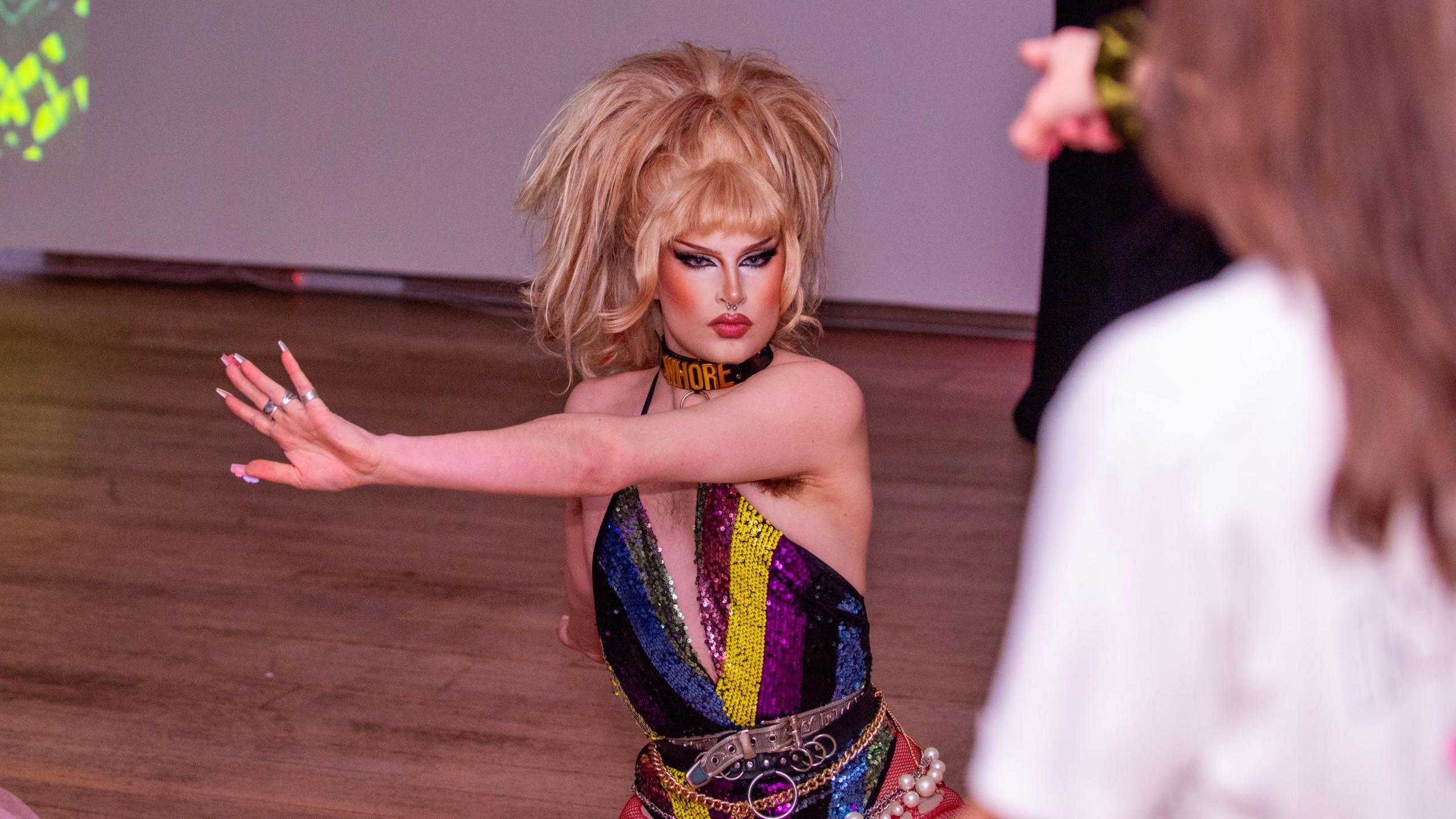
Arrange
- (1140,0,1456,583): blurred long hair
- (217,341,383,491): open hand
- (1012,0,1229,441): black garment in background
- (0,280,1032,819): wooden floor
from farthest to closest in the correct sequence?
(0,280,1032,819): wooden floor < (1012,0,1229,441): black garment in background < (217,341,383,491): open hand < (1140,0,1456,583): blurred long hair

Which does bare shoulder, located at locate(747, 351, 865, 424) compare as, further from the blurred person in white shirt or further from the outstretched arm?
the blurred person in white shirt

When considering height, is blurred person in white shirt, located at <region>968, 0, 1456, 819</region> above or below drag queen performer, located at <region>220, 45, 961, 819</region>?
above

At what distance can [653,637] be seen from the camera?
5.51 ft

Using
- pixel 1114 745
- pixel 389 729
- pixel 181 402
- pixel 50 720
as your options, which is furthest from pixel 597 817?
pixel 181 402

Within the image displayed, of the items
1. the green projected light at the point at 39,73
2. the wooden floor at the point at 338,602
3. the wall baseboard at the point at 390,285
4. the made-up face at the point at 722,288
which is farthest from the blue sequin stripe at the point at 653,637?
the green projected light at the point at 39,73

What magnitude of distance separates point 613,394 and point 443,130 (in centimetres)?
465

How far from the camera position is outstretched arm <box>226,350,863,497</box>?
1.28 meters

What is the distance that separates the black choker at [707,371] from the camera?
1664mm

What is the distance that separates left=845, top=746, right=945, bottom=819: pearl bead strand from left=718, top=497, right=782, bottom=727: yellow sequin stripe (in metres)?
0.17

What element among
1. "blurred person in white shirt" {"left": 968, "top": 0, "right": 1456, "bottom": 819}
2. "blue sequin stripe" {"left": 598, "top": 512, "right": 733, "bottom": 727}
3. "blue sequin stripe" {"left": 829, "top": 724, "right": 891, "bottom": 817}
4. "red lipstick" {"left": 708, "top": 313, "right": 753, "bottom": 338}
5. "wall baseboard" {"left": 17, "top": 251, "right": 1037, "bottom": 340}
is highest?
"blurred person in white shirt" {"left": 968, "top": 0, "right": 1456, "bottom": 819}

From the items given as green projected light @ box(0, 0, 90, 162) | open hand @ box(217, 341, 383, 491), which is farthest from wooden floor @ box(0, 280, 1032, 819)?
green projected light @ box(0, 0, 90, 162)

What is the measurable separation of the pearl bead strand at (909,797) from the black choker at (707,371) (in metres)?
0.48

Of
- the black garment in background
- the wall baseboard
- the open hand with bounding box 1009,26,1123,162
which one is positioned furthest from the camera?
the wall baseboard

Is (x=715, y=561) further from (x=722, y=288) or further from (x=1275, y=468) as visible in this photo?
(x=1275, y=468)
